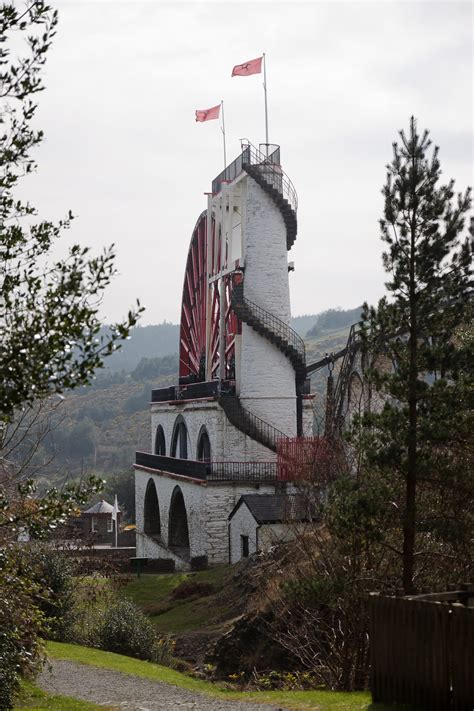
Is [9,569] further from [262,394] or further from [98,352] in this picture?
[262,394]

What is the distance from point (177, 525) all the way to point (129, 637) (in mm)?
20697

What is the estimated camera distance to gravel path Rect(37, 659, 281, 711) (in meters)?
13.9

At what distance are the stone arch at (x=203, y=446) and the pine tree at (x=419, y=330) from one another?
2290 cm

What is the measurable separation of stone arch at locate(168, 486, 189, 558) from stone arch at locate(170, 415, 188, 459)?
231 centimetres

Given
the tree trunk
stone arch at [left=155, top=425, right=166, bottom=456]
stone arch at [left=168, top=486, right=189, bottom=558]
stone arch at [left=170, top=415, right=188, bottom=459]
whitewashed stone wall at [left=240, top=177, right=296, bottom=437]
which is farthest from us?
stone arch at [left=155, top=425, right=166, bottom=456]

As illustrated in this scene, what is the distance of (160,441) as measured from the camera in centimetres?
4878

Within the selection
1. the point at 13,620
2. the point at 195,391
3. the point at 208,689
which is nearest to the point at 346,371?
the point at 195,391

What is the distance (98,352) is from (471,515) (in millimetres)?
8886

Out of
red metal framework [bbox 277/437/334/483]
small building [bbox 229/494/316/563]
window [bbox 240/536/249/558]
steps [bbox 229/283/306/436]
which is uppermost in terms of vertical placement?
steps [bbox 229/283/306/436]

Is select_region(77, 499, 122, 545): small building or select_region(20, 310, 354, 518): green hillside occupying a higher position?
select_region(20, 310, 354, 518): green hillside

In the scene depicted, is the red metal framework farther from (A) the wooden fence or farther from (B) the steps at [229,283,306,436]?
(A) the wooden fence

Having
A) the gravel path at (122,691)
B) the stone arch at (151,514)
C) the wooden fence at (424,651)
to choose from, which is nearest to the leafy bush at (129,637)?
the gravel path at (122,691)

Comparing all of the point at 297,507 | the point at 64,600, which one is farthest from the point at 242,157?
the point at 64,600

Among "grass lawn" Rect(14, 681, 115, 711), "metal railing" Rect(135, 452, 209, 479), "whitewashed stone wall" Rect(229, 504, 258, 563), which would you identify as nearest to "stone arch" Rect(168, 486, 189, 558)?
"metal railing" Rect(135, 452, 209, 479)
